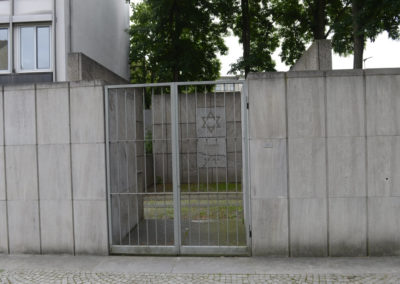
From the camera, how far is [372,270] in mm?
5340

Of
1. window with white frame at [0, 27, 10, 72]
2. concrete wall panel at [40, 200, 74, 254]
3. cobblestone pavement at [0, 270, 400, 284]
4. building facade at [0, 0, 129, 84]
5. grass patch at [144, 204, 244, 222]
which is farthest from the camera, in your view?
window with white frame at [0, 27, 10, 72]

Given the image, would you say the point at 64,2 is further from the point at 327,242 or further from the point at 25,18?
the point at 327,242

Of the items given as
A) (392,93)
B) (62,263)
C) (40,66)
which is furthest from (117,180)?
(40,66)

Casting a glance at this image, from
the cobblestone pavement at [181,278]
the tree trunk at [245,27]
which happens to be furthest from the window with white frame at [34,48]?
the cobblestone pavement at [181,278]

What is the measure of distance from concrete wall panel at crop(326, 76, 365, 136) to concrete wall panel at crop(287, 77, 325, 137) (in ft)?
0.41

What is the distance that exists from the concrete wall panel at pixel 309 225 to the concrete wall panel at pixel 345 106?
47.0 inches

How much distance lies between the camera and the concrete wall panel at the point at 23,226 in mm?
6480

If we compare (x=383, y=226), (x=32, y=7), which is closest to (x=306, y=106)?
(x=383, y=226)

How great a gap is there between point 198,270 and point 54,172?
301 centimetres

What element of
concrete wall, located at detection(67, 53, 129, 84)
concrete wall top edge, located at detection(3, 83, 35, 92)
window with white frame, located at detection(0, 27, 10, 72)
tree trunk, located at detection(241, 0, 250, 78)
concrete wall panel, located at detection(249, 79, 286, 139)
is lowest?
concrete wall panel, located at detection(249, 79, 286, 139)

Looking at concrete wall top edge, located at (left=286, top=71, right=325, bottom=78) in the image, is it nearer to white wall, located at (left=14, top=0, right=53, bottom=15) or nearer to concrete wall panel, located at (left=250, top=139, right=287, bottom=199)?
concrete wall panel, located at (left=250, top=139, right=287, bottom=199)

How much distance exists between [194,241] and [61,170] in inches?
108

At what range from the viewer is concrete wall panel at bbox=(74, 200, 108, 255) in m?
6.32

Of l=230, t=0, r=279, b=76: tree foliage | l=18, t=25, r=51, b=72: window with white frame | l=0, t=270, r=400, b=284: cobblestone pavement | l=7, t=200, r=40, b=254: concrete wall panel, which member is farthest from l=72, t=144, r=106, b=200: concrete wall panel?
l=230, t=0, r=279, b=76: tree foliage
